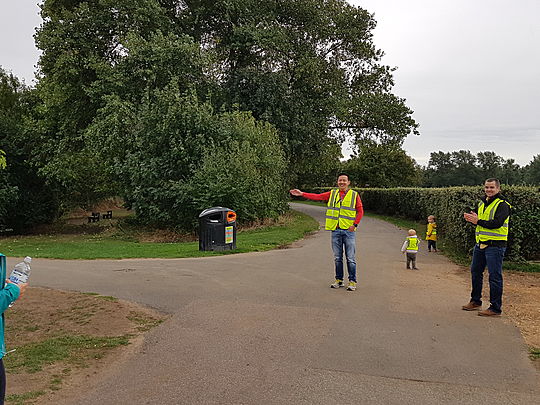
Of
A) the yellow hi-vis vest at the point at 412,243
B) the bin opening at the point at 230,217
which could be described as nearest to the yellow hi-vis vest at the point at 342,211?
the yellow hi-vis vest at the point at 412,243

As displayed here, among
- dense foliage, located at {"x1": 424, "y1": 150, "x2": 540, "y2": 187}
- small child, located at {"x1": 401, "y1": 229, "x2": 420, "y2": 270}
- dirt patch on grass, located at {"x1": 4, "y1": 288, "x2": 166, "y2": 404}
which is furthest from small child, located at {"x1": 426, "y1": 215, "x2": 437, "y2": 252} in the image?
dense foliage, located at {"x1": 424, "y1": 150, "x2": 540, "y2": 187}

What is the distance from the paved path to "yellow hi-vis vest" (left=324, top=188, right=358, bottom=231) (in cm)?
112

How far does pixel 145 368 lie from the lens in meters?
4.72

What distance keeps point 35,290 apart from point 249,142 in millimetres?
13320

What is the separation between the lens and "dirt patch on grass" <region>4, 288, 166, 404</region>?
4.34 metres

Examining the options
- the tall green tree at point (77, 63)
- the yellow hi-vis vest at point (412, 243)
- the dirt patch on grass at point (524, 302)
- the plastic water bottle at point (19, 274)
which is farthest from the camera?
the tall green tree at point (77, 63)

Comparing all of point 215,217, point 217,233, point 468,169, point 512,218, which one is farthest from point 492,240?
point 468,169

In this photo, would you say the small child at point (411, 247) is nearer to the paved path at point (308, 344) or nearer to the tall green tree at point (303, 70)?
the paved path at point (308, 344)

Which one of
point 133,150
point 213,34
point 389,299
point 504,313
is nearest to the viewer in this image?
point 504,313

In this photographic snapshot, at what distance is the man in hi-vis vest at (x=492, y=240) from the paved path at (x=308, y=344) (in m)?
0.40

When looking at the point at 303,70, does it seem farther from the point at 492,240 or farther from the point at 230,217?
the point at 492,240

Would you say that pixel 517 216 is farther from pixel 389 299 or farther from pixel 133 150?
pixel 133 150

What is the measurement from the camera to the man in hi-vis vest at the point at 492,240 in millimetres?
6582

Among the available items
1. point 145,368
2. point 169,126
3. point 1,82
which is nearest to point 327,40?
point 169,126
